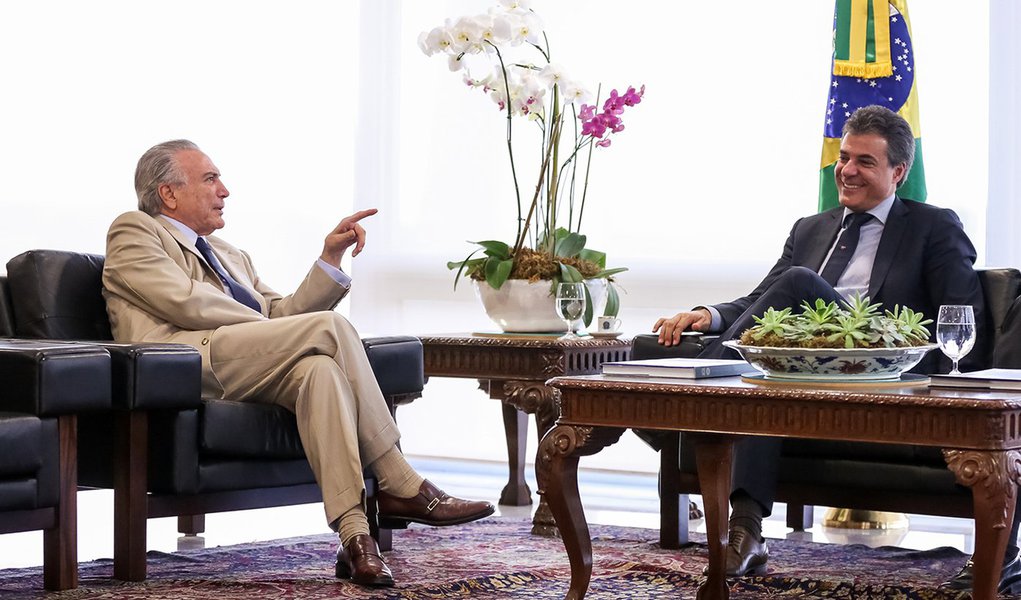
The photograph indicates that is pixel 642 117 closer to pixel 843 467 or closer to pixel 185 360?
pixel 843 467

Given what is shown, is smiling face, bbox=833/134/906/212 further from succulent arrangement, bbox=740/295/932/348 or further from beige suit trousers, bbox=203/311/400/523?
beige suit trousers, bbox=203/311/400/523

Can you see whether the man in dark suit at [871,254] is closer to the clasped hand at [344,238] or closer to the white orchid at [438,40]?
the clasped hand at [344,238]

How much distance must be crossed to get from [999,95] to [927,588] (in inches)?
93.9

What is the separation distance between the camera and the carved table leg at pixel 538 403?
12.8ft

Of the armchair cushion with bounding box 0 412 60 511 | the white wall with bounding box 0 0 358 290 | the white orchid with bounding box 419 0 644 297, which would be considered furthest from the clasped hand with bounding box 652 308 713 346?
the white wall with bounding box 0 0 358 290

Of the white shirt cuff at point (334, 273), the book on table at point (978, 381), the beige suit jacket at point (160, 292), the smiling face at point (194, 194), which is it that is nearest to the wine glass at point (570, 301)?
the white shirt cuff at point (334, 273)

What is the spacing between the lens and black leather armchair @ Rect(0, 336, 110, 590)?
2830 mm

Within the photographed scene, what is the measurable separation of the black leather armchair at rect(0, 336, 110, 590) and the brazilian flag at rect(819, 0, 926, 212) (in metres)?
2.51

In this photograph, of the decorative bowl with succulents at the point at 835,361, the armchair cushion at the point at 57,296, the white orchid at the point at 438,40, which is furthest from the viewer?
the white orchid at the point at 438,40

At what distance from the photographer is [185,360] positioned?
121 inches

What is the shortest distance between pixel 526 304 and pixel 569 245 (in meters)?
0.24

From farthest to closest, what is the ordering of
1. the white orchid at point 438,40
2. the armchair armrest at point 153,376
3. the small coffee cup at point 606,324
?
the small coffee cup at point 606,324 < the white orchid at point 438,40 < the armchair armrest at point 153,376

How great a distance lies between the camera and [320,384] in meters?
3.19

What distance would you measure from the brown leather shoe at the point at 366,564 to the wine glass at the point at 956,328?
4.04ft
